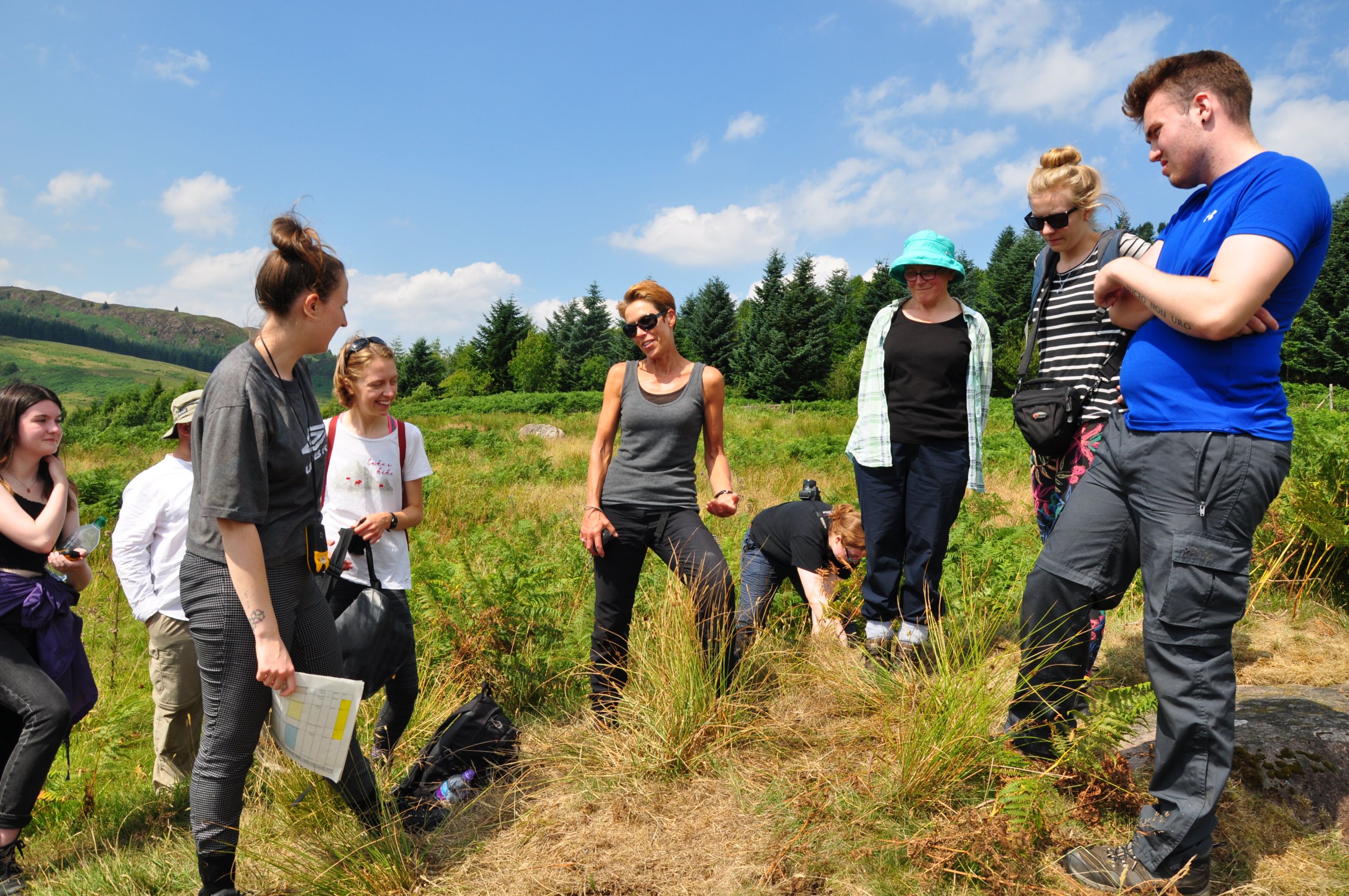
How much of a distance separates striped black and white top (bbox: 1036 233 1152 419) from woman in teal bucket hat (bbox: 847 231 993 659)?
370mm

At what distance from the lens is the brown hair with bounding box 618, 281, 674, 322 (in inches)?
141

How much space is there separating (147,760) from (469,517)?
16.8ft

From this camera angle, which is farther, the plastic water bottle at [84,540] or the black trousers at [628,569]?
the black trousers at [628,569]

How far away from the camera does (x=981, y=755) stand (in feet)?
8.43

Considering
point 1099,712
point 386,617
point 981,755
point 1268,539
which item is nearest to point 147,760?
point 386,617

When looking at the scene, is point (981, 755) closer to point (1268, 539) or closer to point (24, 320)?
point (1268, 539)

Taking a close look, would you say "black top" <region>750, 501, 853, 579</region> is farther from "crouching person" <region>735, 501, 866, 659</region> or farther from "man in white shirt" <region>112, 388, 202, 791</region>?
"man in white shirt" <region>112, 388, 202, 791</region>

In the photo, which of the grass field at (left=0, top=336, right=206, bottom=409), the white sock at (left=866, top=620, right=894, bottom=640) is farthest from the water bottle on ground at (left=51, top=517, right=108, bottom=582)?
the grass field at (left=0, top=336, right=206, bottom=409)

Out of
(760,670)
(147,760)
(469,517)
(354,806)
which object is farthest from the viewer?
(469,517)

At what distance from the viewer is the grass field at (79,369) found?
120m

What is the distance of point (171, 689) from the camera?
3441mm

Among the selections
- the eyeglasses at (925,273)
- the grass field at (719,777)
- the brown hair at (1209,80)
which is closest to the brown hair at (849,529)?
the grass field at (719,777)

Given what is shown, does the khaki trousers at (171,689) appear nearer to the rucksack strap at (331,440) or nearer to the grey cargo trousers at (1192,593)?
the rucksack strap at (331,440)

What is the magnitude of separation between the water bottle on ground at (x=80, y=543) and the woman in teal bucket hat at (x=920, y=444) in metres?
3.26
